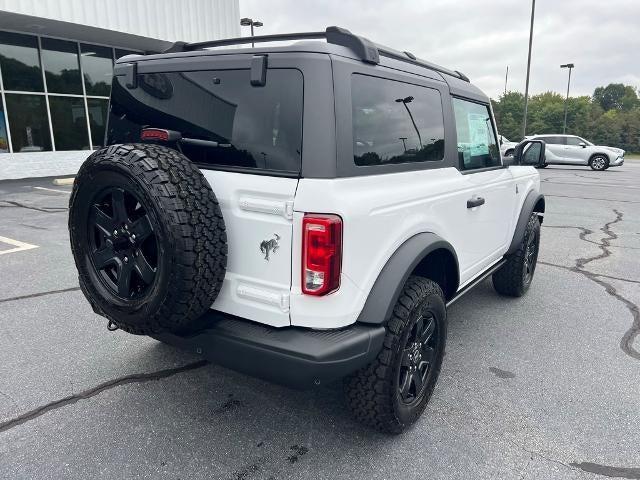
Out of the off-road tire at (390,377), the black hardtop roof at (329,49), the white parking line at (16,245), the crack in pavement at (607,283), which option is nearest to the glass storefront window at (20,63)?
the white parking line at (16,245)

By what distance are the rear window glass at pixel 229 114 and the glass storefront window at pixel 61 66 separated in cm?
1534

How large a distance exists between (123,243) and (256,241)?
640 millimetres

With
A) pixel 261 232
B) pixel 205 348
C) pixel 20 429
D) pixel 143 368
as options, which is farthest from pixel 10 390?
pixel 261 232

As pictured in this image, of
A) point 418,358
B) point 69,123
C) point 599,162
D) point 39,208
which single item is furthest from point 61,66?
point 599,162

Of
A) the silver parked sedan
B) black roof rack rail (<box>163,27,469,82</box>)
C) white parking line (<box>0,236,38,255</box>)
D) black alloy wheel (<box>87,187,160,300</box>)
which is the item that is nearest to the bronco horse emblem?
black alloy wheel (<box>87,187,160,300</box>)

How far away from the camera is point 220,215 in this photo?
6.87ft

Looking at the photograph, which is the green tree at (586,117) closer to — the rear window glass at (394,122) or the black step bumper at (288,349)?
the rear window glass at (394,122)

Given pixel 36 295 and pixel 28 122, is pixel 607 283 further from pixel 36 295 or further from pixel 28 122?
pixel 28 122

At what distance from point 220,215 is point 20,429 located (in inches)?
66.2

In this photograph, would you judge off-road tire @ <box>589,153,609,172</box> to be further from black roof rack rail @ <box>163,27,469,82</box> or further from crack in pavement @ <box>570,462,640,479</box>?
crack in pavement @ <box>570,462,640,479</box>

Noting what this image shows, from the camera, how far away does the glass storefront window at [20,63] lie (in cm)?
1383

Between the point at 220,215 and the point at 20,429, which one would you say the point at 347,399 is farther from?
the point at 20,429

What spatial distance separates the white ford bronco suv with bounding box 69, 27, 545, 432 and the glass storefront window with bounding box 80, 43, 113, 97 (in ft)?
52.2

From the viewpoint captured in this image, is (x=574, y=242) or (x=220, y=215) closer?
(x=220, y=215)
